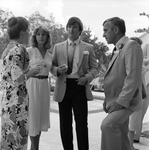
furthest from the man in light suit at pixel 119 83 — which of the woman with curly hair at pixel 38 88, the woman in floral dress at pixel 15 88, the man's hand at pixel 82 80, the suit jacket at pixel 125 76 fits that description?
the woman with curly hair at pixel 38 88

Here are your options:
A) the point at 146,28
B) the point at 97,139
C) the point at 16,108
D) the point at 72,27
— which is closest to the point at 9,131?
the point at 16,108

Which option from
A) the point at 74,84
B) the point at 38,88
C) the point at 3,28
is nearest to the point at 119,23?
the point at 74,84

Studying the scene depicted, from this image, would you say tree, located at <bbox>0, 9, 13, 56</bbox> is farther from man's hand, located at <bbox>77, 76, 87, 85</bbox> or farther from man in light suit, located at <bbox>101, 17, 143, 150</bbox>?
man in light suit, located at <bbox>101, 17, 143, 150</bbox>

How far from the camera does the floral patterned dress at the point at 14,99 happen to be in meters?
2.39

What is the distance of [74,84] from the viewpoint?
3262mm

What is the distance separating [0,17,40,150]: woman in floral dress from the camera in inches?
94.4

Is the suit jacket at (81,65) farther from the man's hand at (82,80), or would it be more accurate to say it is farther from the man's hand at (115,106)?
the man's hand at (115,106)

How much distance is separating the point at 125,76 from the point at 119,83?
8 centimetres

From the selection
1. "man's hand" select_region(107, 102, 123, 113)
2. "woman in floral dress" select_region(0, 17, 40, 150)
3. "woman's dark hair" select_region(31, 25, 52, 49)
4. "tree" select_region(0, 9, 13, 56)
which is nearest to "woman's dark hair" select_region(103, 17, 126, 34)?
"man's hand" select_region(107, 102, 123, 113)

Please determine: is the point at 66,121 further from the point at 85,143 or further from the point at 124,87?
the point at 124,87

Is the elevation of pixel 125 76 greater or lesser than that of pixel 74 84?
greater

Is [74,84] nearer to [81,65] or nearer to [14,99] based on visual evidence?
[81,65]

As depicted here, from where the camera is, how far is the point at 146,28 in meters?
4.95

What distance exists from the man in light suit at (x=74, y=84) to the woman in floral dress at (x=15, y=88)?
0.78 metres
